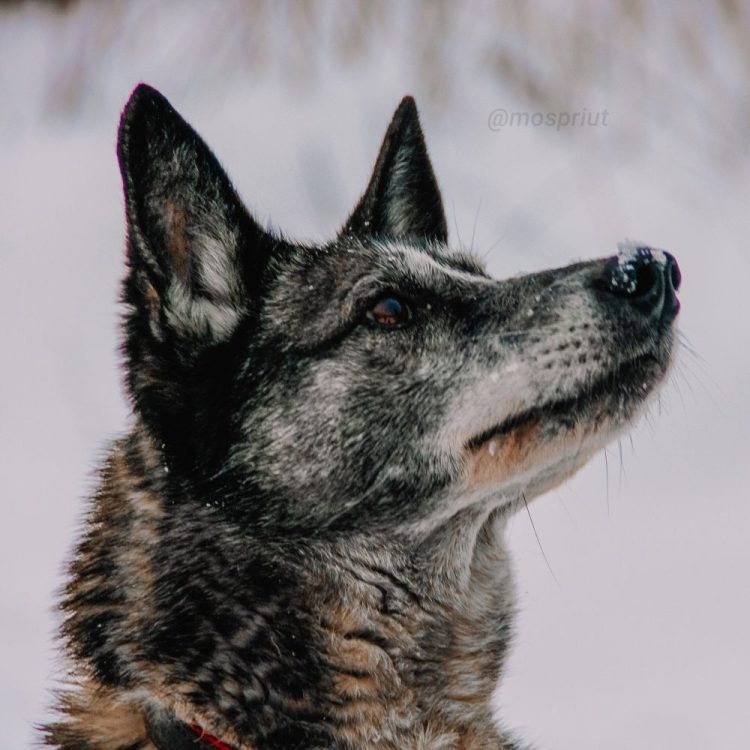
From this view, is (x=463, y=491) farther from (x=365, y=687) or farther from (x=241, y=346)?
(x=241, y=346)

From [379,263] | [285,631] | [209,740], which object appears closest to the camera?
[209,740]

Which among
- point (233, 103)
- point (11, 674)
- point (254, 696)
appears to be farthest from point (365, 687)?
point (233, 103)

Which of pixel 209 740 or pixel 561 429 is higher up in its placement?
pixel 561 429

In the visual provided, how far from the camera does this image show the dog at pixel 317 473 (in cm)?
255

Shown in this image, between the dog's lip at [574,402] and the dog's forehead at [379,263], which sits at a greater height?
the dog's forehead at [379,263]

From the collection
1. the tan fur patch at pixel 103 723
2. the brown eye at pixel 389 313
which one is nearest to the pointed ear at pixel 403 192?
the brown eye at pixel 389 313

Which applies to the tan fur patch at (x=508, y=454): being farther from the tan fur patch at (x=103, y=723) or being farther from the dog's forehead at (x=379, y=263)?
the tan fur patch at (x=103, y=723)

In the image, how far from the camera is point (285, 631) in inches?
101

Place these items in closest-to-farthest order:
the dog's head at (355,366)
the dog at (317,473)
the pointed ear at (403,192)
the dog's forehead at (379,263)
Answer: the dog at (317,473)
the dog's head at (355,366)
the dog's forehead at (379,263)
the pointed ear at (403,192)

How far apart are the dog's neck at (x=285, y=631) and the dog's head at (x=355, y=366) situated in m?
0.10

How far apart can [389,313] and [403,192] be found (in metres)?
0.81

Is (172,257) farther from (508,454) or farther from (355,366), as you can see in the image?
(508,454)

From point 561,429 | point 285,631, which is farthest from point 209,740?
point 561,429

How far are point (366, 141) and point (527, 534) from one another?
2.81 meters
